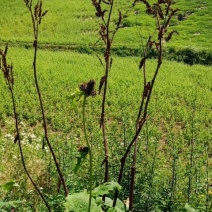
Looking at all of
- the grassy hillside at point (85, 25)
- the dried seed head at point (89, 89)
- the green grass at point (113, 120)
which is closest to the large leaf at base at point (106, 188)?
the dried seed head at point (89, 89)

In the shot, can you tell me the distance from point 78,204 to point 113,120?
11748 mm

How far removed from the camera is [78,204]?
2.28m

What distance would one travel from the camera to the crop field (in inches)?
222

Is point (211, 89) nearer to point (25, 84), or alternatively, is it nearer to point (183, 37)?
point (25, 84)

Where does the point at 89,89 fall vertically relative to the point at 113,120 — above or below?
above

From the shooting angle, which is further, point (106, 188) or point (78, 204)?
point (78, 204)

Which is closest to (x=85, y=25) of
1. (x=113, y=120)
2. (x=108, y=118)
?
(x=108, y=118)

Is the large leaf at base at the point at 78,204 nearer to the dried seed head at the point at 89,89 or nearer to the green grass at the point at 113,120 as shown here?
the dried seed head at the point at 89,89

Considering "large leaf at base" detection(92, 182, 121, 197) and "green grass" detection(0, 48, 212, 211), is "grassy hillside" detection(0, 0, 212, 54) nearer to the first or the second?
"green grass" detection(0, 48, 212, 211)

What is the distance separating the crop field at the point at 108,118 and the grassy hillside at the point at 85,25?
0.30 feet

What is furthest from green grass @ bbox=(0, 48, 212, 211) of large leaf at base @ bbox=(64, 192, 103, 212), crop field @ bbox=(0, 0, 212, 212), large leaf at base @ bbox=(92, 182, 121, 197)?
large leaf at base @ bbox=(92, 182, 121, 197)

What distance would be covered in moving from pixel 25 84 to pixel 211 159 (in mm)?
9209

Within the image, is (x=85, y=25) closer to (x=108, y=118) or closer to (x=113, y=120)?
(x=108, y=118)

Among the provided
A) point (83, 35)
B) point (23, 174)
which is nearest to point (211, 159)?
point (23, 174)
